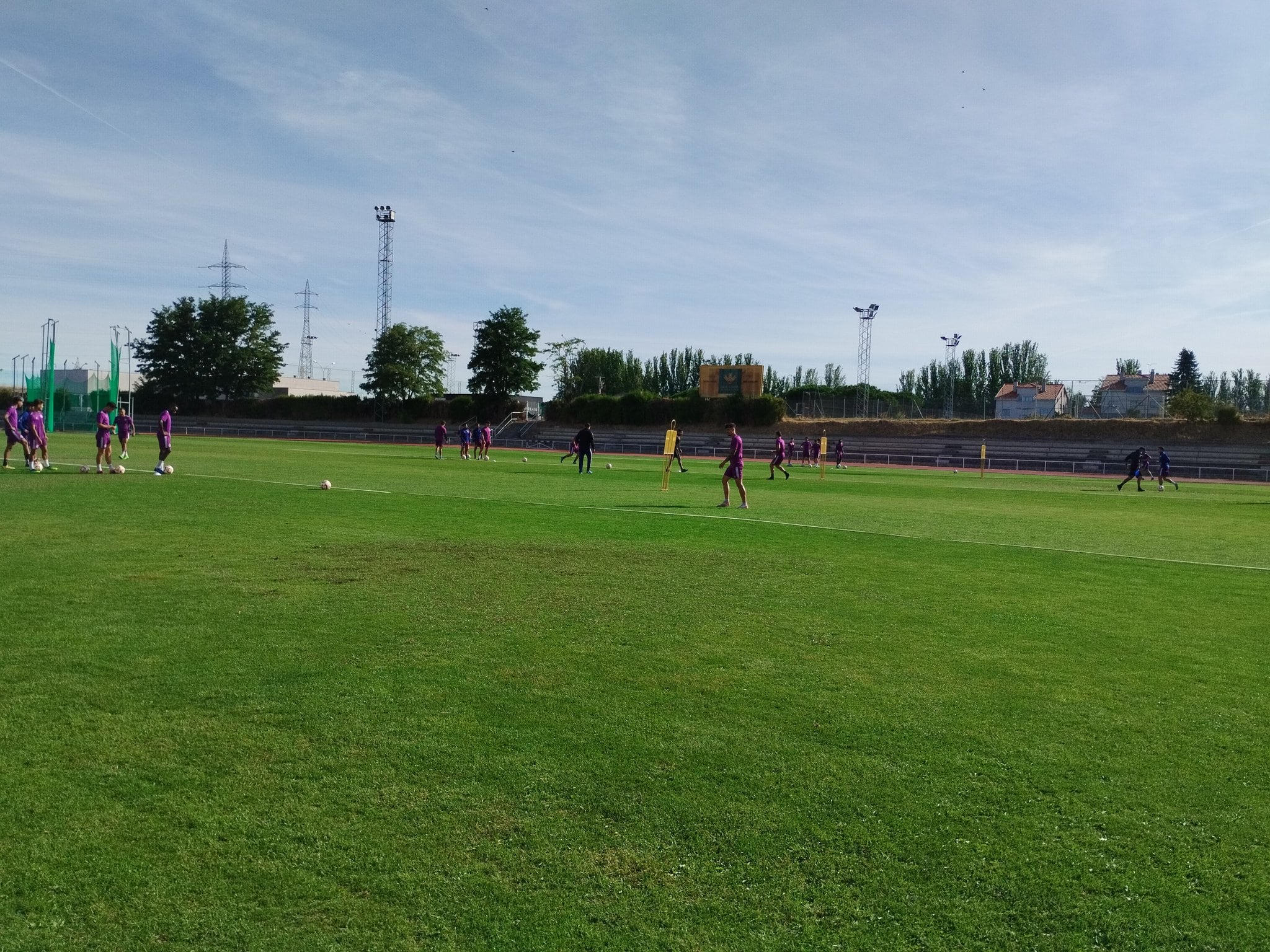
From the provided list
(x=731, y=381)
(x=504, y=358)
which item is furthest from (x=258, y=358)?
(x=731, y=381)

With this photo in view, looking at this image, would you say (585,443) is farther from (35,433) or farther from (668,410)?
(668,410)

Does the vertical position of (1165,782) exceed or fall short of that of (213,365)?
it falls short

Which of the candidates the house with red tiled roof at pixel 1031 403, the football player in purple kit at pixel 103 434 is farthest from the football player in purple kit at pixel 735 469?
the house with red tiled roof at pixel 1031 403

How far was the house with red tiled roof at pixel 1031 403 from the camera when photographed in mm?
73925

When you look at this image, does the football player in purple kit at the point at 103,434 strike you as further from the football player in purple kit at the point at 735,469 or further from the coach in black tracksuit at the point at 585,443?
the football player in purple kit at the point at 735,469

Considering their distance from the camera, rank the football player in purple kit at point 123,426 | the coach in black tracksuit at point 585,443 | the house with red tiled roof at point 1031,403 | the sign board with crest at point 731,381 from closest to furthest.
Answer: the football player in purple kit at point 123,426, the coach in black tracksuit at point 585,443, the house with red tiled roof at point 1031,403, the sign board with crest at point 731,381

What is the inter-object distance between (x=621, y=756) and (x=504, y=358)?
8796 centimetres

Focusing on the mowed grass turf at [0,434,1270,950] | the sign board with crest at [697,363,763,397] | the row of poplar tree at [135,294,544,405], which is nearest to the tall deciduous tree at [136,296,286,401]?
the row of poplar tree at [135,294,544,405]

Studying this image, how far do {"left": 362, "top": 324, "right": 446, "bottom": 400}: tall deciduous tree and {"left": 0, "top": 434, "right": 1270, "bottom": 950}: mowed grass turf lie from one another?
8227cm

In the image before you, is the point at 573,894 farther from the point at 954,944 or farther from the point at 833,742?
the point at 833,742

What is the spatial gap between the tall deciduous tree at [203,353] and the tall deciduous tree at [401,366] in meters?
15.6

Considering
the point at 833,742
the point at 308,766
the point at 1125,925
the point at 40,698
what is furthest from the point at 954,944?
the point at 40,698

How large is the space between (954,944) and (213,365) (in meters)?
106

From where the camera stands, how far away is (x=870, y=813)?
4.59 metres
